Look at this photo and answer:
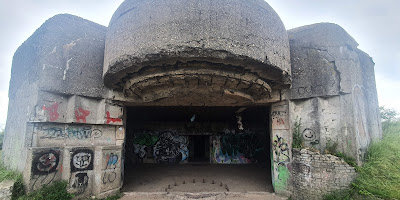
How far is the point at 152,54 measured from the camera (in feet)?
14.0

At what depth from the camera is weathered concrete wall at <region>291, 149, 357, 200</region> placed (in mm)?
5129

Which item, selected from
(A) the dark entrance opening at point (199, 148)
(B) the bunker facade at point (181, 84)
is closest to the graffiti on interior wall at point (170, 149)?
(A) the dark entrance opening at point (199, 148)

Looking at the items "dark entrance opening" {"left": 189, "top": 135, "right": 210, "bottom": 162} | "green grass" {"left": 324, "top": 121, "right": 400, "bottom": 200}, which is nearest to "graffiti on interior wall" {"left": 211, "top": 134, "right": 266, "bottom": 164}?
"dark entrance opening" {"left": 189, "top": 135, "right": 210, "bottom": 162}

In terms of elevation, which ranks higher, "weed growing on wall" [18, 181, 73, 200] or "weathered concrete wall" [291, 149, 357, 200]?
"weathered concrete wall" [291, 149, 357, 200]

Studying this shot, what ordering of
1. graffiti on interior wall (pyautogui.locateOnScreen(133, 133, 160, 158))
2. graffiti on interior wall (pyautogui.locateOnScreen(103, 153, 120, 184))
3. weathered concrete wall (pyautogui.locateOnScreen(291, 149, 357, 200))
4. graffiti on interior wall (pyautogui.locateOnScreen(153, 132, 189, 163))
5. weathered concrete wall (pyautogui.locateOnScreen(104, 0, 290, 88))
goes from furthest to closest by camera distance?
1. graffiti on interior wall (pyautogui.locateOnScreen(153, 132, 189, 163))
2. graffiti on interior wall (pyautogui.locateOnScreen(133, 133, 160, 158))
3. graffiti on interior wall (pyautogui.locateOnScreen(103, 153, 120, 184))
4. weathered concrete wall (pyautogui.locateOnScreen(291, 149, 357, 200))
5. weathered concrete wall (pyautogui.locateOnScreen(104, 0, 290, 88))

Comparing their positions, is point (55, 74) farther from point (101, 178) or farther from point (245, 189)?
point (245, 189)

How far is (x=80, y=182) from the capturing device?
5398 millimetres

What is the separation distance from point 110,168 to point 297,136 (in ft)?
16.2

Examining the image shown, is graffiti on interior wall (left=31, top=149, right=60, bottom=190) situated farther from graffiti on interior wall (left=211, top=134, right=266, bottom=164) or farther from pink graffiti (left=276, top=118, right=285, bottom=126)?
graffiti on interior wall (left=211, top=134, right=266, bottom=164)

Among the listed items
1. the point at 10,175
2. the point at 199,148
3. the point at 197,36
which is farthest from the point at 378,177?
the point at 199,148

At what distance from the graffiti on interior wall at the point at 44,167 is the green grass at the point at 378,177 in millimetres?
6186

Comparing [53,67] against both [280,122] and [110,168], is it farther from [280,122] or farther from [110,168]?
[280,122]

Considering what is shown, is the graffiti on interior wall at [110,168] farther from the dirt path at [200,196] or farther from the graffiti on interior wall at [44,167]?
the graffiti on interior wall at [44,167]

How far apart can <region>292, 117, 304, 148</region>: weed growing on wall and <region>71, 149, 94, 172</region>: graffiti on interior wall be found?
5.13 m
